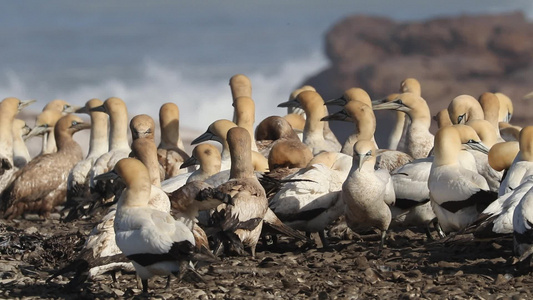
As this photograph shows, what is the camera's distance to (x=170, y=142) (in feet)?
42.3

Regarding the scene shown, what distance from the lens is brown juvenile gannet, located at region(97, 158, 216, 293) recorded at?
22.0ft

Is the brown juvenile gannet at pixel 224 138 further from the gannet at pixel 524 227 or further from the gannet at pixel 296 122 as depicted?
the gannet at pixel 524 227

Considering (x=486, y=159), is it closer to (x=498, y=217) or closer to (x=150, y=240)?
(x=498, y=217)

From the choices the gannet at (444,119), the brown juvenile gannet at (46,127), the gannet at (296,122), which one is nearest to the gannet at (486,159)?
the gannet at (444,119)

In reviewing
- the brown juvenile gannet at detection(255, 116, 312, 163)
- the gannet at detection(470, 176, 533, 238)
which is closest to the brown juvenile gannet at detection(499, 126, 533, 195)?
the gannet at detection(470, 176, 533, 238)

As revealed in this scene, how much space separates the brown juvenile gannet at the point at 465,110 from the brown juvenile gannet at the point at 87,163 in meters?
3.93

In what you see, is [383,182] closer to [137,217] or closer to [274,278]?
[274,278]

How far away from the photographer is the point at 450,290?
729cm

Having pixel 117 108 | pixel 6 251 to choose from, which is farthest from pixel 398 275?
pixel 117 108

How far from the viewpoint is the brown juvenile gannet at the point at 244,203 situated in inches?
327

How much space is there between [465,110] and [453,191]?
349 cm

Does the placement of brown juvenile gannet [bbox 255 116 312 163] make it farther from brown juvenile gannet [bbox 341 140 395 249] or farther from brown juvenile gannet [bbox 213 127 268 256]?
brown juvenile gannet [bbox 341 140 395 249]

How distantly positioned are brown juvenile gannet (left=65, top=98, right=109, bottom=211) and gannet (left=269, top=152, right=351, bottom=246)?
303 centimetres

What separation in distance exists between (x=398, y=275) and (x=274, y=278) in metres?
0.85
